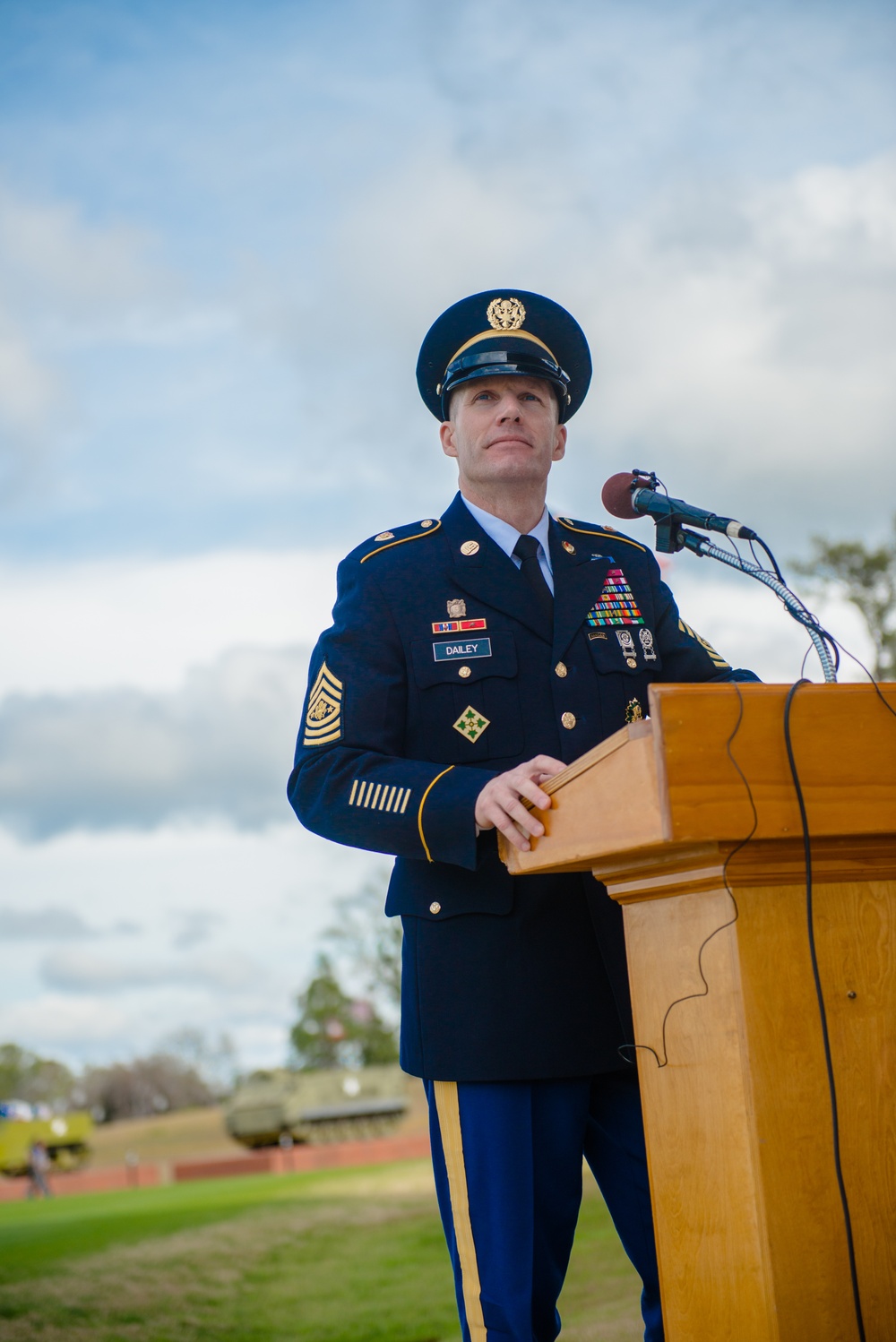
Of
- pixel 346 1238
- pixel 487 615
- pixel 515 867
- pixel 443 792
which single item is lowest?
pixel 346 1238

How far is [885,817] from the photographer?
5.24ft

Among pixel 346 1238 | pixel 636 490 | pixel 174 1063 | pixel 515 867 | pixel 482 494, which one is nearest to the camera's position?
pixel 515 867

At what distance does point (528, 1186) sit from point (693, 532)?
1086mm

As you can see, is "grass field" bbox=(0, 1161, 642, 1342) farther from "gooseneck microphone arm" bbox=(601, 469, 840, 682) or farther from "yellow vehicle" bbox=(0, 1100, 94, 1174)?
"yellow vehicle" bbox=(0, 1100, 94, 1174)

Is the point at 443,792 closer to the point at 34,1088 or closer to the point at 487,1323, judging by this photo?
the point at 487,1323

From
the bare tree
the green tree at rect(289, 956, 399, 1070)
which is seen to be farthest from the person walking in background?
the bare tree

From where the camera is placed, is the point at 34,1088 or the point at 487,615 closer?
the point at 487,615

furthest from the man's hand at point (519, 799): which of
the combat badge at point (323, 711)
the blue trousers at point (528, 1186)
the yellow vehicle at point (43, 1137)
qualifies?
the yellow vehicle at point (43, 1137)

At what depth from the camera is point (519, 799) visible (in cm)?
182

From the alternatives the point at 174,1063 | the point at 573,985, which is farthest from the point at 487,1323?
the point at 174,1063

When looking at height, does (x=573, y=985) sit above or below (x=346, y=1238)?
above

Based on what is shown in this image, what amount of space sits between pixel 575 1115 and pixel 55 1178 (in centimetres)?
3131

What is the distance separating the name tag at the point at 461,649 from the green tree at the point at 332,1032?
47.6 meters

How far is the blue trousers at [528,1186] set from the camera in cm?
203
